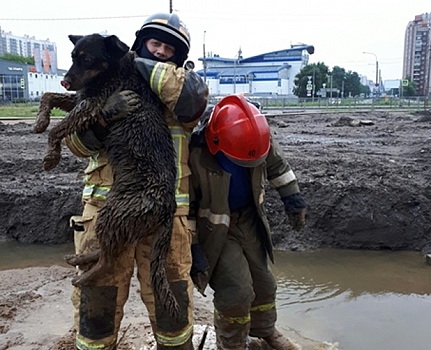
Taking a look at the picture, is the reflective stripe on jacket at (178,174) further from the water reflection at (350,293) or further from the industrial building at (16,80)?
the industrial building at (16,80)

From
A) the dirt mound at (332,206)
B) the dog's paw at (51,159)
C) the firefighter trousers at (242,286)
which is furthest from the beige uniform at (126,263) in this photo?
the dirt mound at (332,206)

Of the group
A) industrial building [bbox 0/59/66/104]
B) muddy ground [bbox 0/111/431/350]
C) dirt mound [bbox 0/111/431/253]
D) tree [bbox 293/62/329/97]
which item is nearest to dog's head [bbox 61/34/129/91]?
muddy ground [bbox 0/111/431/350]

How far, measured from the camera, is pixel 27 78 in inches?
2510

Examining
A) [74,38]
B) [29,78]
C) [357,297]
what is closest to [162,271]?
[74,38]

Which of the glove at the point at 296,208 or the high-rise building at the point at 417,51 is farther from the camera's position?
the high-rise building at the point at 417,51

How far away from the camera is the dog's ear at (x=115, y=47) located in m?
2.51

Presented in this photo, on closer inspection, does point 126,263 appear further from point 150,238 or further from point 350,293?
point 350,293

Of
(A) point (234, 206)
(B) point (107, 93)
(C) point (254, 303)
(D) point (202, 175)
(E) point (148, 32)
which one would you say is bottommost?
(C) point (254, 303)

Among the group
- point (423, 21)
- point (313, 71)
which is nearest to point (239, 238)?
point (313, 71)

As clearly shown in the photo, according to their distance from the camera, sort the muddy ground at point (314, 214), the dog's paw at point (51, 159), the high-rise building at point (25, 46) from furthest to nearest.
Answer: the high-rise building at point (25, 46) → the muddy ground at point (314, 214) → the dog's paw at point (51, 159)

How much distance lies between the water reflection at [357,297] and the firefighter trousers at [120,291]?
204cm

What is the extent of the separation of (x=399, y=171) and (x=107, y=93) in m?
6.55

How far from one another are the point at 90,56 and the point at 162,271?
3.68 ft

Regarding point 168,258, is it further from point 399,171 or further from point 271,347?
point 399,171
